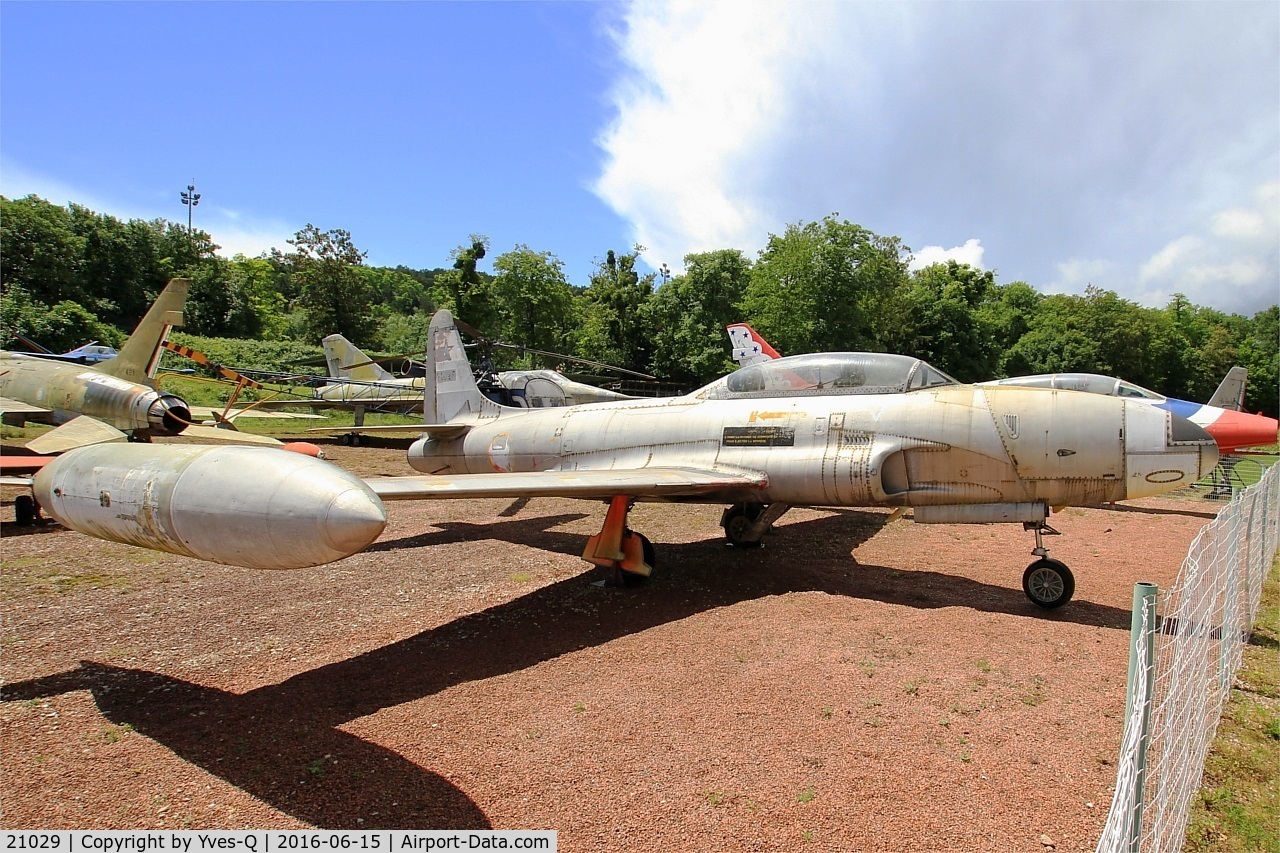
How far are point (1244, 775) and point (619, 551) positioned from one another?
5.20m

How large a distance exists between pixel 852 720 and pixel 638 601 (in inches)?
122

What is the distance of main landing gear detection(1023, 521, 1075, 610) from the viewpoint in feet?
20.5

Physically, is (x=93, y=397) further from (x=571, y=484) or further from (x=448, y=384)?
(x=571, y=484)

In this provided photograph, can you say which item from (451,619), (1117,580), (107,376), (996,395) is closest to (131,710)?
(451,619)

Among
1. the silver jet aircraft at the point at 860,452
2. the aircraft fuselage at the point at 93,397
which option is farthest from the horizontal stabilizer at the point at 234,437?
the silver jet aircraft at the point at 860,452

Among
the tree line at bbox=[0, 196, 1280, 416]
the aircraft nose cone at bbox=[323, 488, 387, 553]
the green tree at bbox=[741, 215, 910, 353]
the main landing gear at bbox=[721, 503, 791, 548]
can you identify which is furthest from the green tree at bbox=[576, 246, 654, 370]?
the aircraft nose cone at bbox=[323, 488, 387, 553]

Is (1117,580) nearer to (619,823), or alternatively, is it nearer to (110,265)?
(619,823)

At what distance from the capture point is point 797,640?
5.43 meters

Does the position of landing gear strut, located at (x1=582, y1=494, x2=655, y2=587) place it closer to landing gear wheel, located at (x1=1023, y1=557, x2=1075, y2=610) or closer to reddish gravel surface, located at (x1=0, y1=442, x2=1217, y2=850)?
reddish gravel surface, located at (x1=0, y1=442, x2=1217, y2=850)

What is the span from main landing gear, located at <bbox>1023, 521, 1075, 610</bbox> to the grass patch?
54.7 inches

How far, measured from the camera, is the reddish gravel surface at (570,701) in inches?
124

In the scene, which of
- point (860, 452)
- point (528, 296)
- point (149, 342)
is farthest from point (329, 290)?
point (860, 452)

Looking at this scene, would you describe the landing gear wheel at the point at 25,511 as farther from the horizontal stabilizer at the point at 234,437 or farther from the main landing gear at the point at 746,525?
the main landing gear at the point at 746,525

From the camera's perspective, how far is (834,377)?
25.1ft
